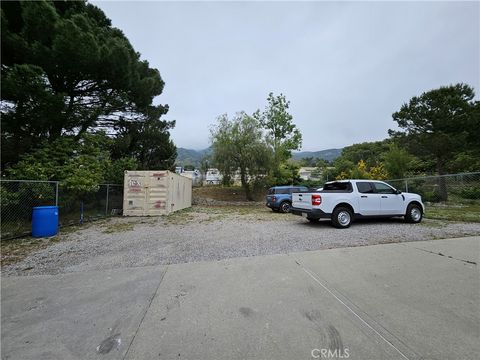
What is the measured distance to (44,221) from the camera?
6887 millimetres

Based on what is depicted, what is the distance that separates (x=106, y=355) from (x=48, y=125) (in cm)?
1069

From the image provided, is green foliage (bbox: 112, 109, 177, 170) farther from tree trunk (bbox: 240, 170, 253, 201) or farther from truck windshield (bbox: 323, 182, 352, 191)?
truck windshield (bbox: 323, 182, 352, 191)

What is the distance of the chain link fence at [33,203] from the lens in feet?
22.9

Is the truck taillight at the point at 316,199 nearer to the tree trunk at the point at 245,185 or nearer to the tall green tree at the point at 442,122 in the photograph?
the tree trunk at the point at 245,185

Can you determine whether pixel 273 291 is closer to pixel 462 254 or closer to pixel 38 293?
pixel 38 293

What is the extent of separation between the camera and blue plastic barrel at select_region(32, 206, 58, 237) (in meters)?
6.80

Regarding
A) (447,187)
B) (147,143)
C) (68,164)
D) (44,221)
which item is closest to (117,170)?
(68,164)

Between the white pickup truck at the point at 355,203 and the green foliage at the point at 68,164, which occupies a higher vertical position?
the green foliage at the point at 68,164

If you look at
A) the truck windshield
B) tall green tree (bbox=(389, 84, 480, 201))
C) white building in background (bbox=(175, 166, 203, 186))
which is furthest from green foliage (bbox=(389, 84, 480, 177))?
white building in background (bbox=(175, 166, 203, 186))

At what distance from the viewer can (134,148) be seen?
16.8 meters

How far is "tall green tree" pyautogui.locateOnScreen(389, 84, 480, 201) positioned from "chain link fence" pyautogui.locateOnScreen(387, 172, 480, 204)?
4.70 m

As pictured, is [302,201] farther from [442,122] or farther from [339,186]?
[442,122]

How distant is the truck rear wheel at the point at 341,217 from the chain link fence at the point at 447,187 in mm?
7800

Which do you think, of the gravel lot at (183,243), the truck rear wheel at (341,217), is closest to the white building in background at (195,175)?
the gravel lot at (183,243)
